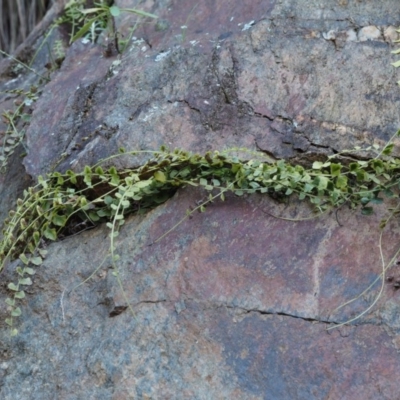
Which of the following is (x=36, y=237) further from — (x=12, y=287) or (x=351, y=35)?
(x=351, y=35)

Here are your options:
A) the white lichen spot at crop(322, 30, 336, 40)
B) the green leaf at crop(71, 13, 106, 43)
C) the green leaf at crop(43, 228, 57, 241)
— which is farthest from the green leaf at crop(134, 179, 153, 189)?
the green leaf at crop(71, 13, 106, 43)

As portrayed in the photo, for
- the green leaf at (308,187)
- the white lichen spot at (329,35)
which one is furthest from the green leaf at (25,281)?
the white lichen spot at (329,35)

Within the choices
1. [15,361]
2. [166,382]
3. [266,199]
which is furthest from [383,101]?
[15,361]

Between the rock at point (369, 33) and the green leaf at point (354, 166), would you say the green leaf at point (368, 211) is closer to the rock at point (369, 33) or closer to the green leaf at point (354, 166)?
the green leaf at point (354, 166)

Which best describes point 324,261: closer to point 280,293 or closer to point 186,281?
point 280,293

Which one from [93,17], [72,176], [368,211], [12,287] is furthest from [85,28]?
[368,211]

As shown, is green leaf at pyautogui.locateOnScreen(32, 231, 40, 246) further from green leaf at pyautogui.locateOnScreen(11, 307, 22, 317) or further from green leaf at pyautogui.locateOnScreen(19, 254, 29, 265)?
green leaf at pyautogui.locateOnScreen(11, 307, 22, 317)
